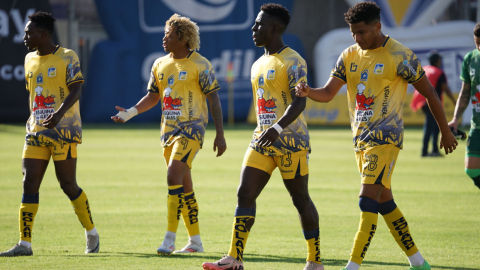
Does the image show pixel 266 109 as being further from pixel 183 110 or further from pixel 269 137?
pixel 183 110

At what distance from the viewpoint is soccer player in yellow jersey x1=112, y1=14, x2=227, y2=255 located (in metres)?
6.47

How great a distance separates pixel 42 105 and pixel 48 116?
0.52 ft

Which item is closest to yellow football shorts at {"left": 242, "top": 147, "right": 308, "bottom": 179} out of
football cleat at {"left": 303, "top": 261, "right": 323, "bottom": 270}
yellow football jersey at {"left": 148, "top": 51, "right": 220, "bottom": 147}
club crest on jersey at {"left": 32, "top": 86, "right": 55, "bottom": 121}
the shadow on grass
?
football cleat at {"left": 303, "top": 261, "right": 323, "bottom": 270}

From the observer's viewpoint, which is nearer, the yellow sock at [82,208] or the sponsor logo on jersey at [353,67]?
the sponsor logo on jersey at [353,67]

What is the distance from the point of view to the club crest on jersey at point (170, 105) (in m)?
6.58

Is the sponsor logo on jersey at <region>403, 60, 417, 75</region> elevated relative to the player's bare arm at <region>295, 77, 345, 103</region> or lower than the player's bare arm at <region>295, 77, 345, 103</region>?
elevated

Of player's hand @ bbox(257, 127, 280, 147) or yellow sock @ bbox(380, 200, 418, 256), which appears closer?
player's hand @ bbox(257, 127, 280, 147)

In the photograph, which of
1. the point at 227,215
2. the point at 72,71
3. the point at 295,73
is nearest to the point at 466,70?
the point at 295,73

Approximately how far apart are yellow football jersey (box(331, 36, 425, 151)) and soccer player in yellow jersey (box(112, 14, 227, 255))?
175 cm

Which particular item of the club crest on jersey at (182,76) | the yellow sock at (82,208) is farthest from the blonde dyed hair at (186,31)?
the yellow sock at (82,208)

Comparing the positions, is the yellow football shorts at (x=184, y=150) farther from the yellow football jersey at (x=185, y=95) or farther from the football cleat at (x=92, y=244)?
the football cleat at (x=92, y=244)

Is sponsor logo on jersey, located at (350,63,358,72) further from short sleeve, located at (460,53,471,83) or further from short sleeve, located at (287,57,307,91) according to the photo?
short sleeve, located at (460,53,471,83)

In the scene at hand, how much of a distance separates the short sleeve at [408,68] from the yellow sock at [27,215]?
3.69 metres

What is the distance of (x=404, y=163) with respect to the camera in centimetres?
1482
